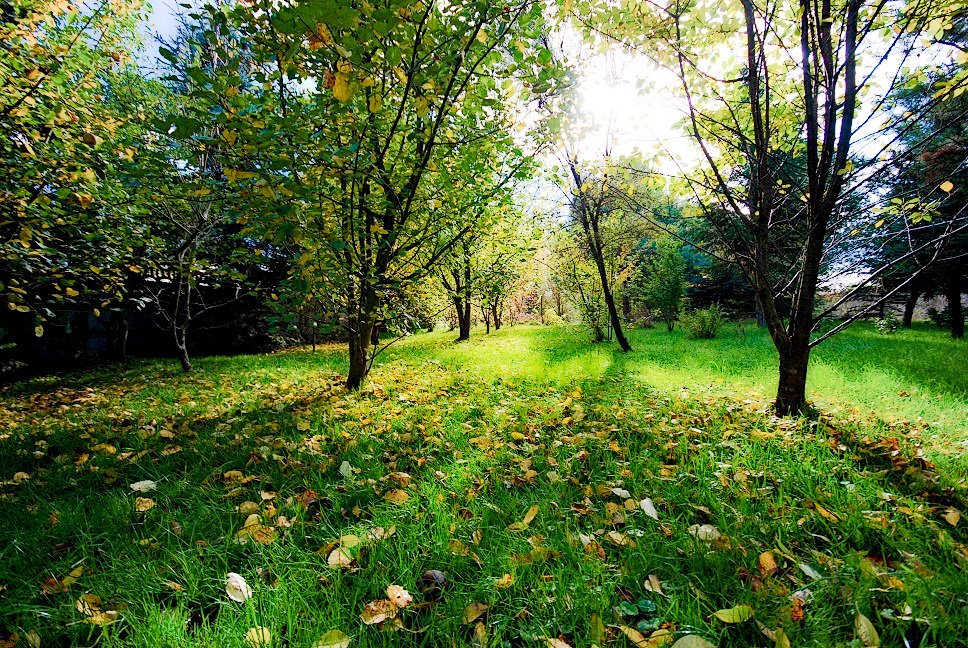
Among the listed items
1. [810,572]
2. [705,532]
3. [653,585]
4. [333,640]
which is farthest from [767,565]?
[333,640]

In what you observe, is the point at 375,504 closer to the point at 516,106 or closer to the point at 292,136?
the point at 292,136

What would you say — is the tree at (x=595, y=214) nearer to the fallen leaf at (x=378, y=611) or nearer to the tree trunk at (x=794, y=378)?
the tree trunk at (x=794, y=378)

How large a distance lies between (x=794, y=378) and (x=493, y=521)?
3517mm

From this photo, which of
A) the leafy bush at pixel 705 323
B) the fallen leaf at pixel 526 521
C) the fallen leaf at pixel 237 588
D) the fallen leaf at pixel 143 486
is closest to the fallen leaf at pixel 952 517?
the fallen leaf at pixel 526 521

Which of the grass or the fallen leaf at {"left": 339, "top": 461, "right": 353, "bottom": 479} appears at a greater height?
the fallen leaf at {"left": 339, "top": 461, "right": 353, "bottom": 479}

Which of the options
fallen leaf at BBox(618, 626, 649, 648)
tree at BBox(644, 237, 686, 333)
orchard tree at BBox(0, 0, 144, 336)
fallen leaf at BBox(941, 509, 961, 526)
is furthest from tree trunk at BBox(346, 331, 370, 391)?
tree at BBox(644, 237, 686, 333)

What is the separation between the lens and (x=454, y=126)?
4.16m

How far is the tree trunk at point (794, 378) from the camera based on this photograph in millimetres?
3602

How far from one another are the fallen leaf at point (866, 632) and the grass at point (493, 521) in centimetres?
6

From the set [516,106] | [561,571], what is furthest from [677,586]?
[516,106]

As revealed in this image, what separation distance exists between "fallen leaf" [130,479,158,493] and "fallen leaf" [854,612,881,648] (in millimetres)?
3594

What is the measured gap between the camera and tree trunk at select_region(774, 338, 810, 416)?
3602mm

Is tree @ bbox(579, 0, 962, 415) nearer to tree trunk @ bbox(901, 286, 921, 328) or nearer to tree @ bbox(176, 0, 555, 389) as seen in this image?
tree @ bbox(176, 0, 555, 389)

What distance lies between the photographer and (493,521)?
2021 mm
